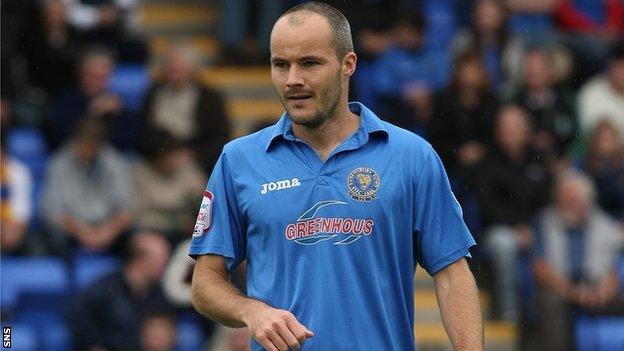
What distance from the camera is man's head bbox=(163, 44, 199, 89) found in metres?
12.3

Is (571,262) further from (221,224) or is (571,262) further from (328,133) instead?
(221,224)

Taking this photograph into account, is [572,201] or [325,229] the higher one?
[325,229]

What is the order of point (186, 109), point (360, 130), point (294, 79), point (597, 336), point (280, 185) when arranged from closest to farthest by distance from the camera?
point (294, 79) < point (280, 185) < point (360, 130) < point (597, 336) < point (186, 109)

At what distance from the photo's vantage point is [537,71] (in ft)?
41.1

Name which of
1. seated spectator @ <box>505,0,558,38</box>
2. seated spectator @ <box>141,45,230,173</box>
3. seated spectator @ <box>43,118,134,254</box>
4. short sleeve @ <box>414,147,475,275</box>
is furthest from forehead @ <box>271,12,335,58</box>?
seated spectator @ <box>505,0,558,38</box>

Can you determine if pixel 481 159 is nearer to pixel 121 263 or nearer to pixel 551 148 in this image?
pixel 551 148

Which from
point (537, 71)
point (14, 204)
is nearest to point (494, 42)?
point (537, 71)

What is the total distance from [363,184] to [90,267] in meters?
6.47

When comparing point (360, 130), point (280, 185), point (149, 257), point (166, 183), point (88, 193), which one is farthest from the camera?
point (166, 183)

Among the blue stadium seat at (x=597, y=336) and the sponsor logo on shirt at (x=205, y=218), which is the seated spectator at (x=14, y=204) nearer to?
the blue stadium seat at (x=597, y=336)

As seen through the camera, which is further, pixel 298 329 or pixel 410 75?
pixel 410 75

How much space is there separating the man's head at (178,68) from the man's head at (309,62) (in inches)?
288

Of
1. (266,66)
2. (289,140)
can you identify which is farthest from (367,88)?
(289,140)

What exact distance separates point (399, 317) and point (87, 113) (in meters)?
7.39
